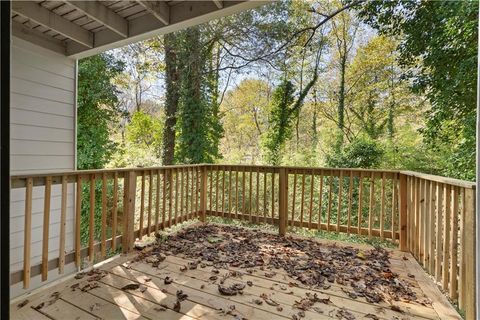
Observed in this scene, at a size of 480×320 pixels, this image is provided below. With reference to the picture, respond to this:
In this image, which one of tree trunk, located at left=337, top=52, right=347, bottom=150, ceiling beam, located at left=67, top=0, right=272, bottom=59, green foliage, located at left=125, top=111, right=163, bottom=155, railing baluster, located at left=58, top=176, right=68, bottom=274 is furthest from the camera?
green foliage, located at left=125, top=111, right=163, bottom=155

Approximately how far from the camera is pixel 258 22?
8289 millimetres

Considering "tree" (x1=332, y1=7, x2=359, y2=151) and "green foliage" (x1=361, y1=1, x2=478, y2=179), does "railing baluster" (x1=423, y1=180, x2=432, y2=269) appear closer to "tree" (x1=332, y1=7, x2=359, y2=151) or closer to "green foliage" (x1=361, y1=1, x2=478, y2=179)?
"green foliage" (x1=361, y1=1, x2=478, y2=179)

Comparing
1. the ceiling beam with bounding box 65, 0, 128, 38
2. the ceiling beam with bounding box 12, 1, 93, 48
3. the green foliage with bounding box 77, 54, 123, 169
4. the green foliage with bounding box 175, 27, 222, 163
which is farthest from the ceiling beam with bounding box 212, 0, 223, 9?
the green foliage with bounding box 175, 27, 222, 163

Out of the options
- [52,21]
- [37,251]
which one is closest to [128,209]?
[37,251]

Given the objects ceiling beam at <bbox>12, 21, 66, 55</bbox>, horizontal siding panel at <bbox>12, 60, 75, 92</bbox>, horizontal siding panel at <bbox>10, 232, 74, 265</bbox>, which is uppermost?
ceiling beam at <bbox>12, 21, 66, 55</bbox>

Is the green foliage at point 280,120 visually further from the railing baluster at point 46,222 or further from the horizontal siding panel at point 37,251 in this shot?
the railing baluster at point 46,222

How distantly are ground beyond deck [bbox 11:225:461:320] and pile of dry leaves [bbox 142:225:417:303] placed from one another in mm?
104

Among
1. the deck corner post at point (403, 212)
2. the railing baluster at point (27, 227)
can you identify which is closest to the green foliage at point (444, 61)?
the deck corner post at point (403, 212)

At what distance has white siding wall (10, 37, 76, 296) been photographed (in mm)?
3074

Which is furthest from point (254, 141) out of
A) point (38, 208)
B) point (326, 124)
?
point (38, 208)

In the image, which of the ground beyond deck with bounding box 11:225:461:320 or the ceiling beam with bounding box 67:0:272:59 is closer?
the ground beyond deck with bounding box 11:225:461:320

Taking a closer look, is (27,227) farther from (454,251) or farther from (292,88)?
(292,88)

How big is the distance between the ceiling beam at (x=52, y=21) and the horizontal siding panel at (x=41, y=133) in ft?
3.92

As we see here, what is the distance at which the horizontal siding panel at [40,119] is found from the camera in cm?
311
